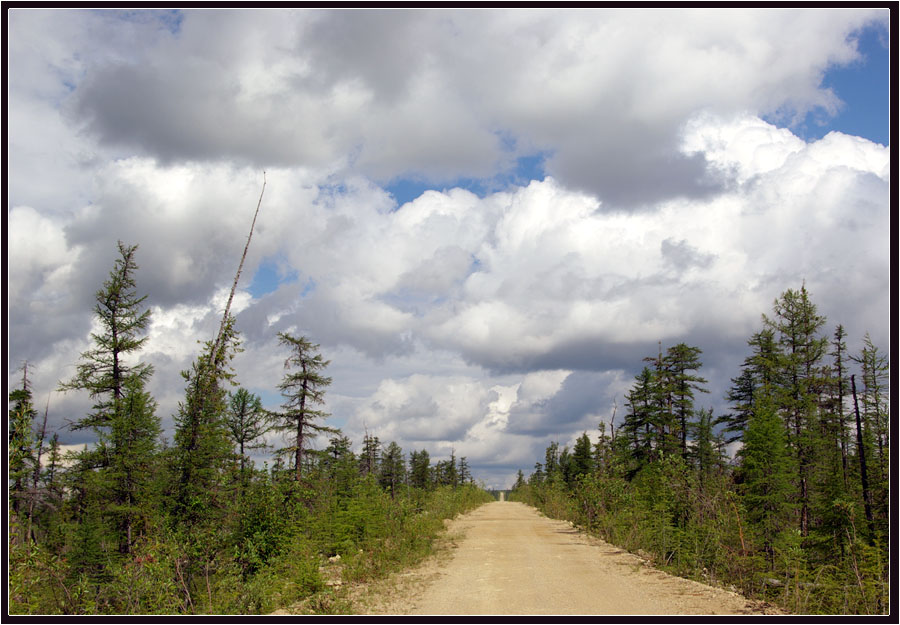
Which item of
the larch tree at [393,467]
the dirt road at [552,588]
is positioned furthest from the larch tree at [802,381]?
the larch tree at [393,467]

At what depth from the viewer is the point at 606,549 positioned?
1766 cm

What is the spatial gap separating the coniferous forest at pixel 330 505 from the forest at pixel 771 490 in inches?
3.7

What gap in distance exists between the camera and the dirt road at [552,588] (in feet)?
Answer: 31.2

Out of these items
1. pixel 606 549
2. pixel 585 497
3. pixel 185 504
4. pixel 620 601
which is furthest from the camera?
pixel 585 497

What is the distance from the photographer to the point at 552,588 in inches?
433

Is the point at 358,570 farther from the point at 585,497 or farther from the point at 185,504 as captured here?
the point at 585,497

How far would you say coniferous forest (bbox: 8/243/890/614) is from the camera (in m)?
9.95

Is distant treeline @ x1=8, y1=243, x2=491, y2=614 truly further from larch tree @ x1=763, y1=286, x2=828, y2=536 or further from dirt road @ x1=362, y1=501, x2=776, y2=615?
larch tree @ x1=763, y1=286, x2=828, y2=536

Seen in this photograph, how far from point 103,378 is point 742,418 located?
3451 cm

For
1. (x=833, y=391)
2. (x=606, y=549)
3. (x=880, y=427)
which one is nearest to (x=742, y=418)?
(x=833, y=391)

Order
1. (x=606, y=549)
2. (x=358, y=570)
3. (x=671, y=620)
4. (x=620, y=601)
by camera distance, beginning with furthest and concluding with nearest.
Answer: (x=606, y=549) → (x=358, y=570) → (x=620, y=601) → (x=671, y=620)

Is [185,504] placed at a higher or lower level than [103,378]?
lower

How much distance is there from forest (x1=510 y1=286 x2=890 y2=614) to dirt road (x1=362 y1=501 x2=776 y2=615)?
3.26 ft

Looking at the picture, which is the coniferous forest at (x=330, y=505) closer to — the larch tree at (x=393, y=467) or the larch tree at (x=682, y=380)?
the larch tree at (x=682, y=380)
